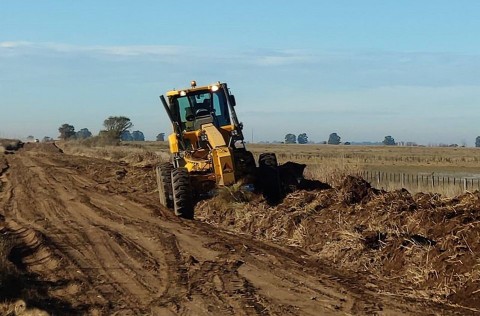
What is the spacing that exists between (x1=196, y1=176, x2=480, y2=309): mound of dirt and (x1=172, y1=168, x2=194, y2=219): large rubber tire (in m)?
0.56

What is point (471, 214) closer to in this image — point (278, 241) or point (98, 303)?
point (278, 241)

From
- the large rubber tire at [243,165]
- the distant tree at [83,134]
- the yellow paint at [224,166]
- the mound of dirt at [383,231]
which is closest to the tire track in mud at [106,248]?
the yellow paint at [224,166]

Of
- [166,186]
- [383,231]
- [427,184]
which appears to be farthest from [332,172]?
[383,231]

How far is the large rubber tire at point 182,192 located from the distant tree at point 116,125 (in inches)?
2875

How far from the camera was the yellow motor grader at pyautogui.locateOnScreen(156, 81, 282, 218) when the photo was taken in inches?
632

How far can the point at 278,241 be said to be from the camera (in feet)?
42.9

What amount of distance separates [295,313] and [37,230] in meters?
8.18

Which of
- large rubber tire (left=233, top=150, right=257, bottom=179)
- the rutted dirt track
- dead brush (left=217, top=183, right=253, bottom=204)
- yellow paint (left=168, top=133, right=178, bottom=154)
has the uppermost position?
yellow paint (left=168, top=133, right=178, bottom=154)

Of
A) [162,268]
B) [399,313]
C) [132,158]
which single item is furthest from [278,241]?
[132,158]

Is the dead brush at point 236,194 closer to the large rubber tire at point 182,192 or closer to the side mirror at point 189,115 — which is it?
the large rubber tire at point 182,192

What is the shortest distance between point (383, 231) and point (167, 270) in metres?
3.70

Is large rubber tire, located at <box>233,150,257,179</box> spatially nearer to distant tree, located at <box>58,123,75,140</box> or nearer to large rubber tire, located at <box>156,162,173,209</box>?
large rubber tire, located at <box>156,162,173,209</box>

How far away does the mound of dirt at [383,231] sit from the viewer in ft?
30.0

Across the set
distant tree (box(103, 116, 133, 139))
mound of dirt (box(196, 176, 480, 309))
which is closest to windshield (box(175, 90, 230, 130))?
mound of dirt (box(196, 176, 480, 309))
